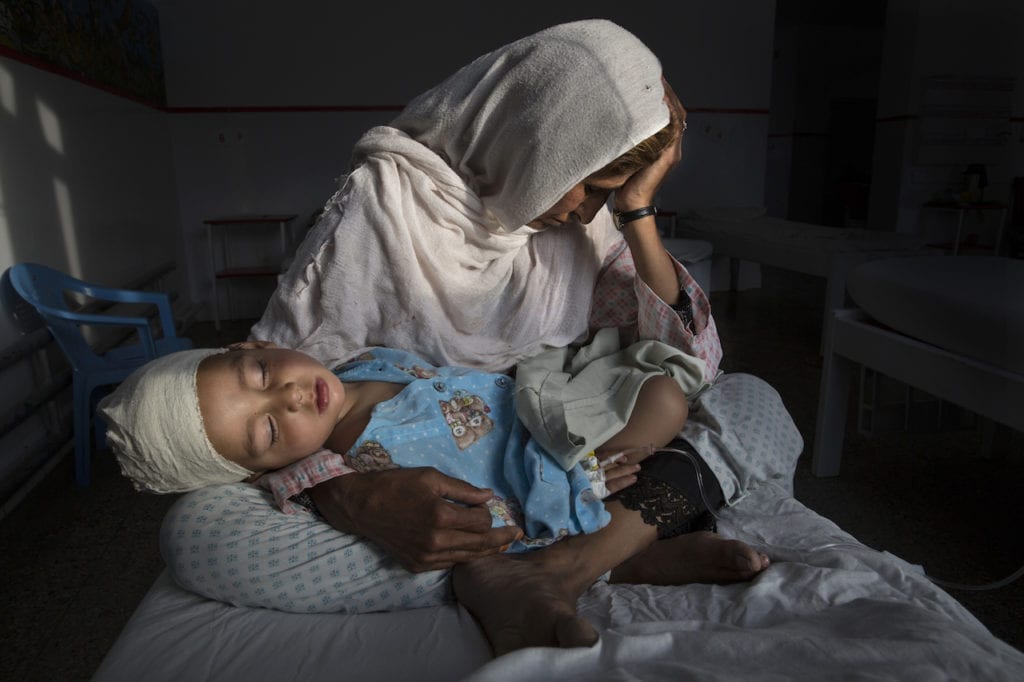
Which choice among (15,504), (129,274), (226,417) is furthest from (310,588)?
(129,274)

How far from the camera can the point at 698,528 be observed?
48.0 inches

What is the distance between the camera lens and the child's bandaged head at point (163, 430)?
3.50 feet

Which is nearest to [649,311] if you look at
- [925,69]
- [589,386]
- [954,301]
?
[589,386]

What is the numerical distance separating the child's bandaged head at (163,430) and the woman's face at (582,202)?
71cm

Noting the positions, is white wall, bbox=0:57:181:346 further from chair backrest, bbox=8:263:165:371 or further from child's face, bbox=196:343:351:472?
child's face, bbox=196:343:351:472

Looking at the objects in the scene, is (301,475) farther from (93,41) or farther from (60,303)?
(93,41)

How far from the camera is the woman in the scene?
3.43ft

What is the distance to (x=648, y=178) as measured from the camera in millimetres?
1372

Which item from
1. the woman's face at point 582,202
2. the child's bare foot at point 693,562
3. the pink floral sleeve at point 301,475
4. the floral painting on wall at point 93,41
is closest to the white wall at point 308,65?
the floral painting on wall at point 93,41

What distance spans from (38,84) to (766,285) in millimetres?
5544

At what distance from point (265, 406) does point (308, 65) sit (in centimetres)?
493

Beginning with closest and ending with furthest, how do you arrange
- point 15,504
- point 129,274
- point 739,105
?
point 15,504, point 129,274, point 739,105

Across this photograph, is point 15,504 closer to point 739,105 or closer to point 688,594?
point 688,594

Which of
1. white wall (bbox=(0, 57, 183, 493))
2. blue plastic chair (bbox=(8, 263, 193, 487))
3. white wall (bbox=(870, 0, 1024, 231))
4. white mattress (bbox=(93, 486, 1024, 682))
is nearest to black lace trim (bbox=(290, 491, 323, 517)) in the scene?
white mattress (bbox=(93, 486, 1024, 682))
